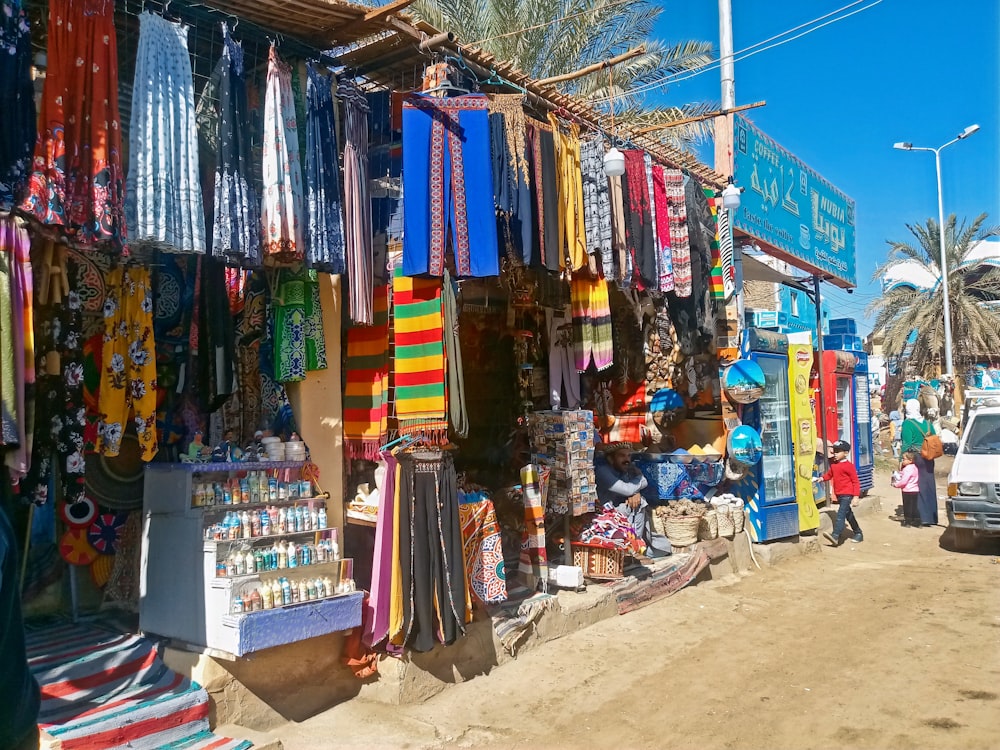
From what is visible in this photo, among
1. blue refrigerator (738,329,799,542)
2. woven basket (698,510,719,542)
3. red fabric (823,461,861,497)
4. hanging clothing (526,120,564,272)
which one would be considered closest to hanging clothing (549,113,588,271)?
hanging clothing (526,120,564,272)

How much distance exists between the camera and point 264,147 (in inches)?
198

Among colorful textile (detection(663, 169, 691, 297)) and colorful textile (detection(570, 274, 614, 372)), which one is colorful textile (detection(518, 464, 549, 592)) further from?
colorful textile (detection(663, 169, 691, 297))

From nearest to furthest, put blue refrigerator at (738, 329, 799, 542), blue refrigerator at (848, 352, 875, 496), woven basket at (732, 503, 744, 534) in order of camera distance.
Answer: woven basket at (732, 503, 744, 534) → blue refrigerator at (738, 329, 799, 542) → blue refrigerator at (848, 352, 875, 496)

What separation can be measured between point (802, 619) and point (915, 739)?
9.64 ft

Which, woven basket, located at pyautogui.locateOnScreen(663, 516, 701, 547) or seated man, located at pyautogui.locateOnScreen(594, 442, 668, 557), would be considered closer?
seated man, located at pyautogui.locateOnScreen(594, 442, 668, 557)

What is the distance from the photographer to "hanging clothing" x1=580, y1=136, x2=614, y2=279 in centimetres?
721

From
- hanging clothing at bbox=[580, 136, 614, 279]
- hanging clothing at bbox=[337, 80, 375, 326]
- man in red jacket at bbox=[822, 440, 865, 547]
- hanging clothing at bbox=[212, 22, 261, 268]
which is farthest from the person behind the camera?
man in red jacket at bbox=[822, 440, 865, 547]

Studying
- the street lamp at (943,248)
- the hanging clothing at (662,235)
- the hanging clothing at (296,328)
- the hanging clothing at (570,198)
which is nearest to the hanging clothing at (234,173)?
the hanging clothing at (296,328)

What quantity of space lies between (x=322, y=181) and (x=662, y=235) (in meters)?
4.08

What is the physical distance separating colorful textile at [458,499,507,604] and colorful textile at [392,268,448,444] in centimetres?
74

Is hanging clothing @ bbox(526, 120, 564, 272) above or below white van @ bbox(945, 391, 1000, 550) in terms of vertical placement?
above

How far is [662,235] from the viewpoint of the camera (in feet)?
27.2

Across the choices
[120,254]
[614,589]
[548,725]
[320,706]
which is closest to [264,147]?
[120,254]

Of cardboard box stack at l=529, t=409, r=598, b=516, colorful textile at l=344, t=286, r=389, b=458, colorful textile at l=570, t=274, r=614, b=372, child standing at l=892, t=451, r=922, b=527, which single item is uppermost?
colorful textile at l=570, t=274, r=614, b=372
